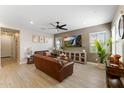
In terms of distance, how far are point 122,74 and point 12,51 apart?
9362mm

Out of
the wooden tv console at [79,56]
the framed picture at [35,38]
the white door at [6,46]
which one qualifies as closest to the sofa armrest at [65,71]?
the wooden tv console at [79,56]

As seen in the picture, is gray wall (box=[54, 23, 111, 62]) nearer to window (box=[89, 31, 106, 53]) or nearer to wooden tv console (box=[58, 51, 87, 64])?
window (box=[89, 31, 106, 53])

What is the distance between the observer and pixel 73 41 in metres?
6.93

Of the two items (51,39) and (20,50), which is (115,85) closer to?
(20,50)

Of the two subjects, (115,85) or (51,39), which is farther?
(51,39)

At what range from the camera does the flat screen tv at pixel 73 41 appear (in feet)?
21.6

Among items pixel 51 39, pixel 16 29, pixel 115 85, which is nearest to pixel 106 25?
pixel 115 85

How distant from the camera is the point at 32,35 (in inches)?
274

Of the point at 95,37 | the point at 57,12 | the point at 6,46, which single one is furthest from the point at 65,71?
Result: the point at 6,46

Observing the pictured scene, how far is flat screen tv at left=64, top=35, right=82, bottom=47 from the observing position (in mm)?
6578

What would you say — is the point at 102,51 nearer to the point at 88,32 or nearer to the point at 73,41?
the point at 88,32

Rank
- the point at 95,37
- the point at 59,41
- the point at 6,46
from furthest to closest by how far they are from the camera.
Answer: the point at 6,46 → the point at 59,41 → the point at 95,37

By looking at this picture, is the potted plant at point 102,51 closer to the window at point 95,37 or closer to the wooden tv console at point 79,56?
the window at point 95,37

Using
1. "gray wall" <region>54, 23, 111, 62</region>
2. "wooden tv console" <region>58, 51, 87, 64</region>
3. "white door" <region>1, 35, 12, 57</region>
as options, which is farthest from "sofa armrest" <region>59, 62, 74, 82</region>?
"white door" <region>1, 35, 12, 57</region>
